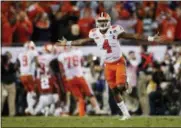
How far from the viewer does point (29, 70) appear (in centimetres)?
2056

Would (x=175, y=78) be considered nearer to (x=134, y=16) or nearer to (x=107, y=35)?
(x=134, y=16)

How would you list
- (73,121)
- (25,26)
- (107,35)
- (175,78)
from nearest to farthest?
(107,35)
(73,121)
(175,78)
(25,26)

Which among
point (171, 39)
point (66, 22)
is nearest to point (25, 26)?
point (66, 22)

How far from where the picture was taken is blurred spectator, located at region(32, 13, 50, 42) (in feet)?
71.5

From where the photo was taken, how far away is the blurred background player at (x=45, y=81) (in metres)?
20.4

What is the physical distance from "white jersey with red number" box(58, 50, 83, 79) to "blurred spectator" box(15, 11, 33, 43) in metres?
1.82

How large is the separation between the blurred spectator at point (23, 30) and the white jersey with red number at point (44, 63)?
1.23 m

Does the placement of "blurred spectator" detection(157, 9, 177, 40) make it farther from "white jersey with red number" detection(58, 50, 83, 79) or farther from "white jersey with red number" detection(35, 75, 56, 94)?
"white jersey with red number" detection(35, 75, 56, 94)

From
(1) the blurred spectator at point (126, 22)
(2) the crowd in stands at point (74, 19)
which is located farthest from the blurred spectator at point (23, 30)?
(1) the blurred spectator at point (126, 22)

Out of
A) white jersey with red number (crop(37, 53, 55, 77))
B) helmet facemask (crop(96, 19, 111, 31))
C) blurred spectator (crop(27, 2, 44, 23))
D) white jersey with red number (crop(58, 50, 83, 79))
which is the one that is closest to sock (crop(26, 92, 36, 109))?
white jersey with red number (crop(37, 53, 55, 77))

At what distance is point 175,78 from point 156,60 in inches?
27.7

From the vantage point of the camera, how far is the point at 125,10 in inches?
874

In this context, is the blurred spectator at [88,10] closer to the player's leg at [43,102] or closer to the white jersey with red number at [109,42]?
the player's leg at [43,102]

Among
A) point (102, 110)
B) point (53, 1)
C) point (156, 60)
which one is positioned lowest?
point (102, 110)
